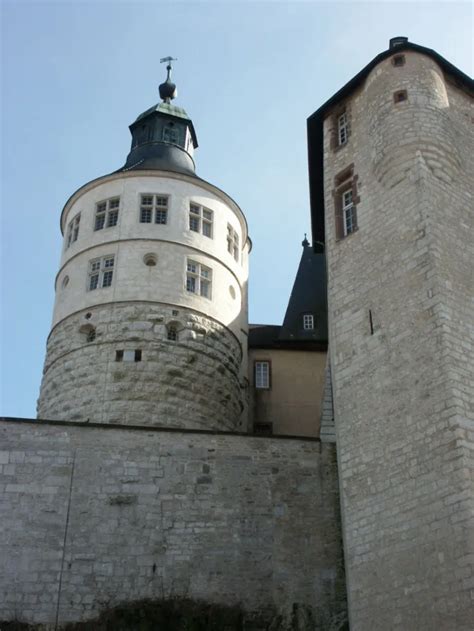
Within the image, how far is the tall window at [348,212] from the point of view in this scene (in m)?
18.9

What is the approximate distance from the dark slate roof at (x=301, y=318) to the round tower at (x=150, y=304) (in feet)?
5.64

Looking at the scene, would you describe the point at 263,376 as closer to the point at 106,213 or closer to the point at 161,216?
the point at 161,216

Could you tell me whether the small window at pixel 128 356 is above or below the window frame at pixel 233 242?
below

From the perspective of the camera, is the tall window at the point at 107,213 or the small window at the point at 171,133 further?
the small window at the point at 171,133

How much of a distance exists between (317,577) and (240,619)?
5.81 feet

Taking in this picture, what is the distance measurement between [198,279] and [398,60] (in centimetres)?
801

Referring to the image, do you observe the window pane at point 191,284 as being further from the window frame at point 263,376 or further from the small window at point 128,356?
the window frame at point 263,376

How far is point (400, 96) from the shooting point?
1880cm

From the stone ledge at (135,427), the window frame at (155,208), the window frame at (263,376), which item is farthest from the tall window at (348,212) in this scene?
the window frame at (263,376)

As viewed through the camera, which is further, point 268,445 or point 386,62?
point 386,62

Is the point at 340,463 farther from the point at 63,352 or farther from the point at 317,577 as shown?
the point at 63,352

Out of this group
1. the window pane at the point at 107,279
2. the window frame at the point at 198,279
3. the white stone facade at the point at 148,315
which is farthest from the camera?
the window frame at the point at 198,279

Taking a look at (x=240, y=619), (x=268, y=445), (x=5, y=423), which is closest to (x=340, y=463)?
(x=268, y=445)

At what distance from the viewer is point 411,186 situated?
17.3 meters
